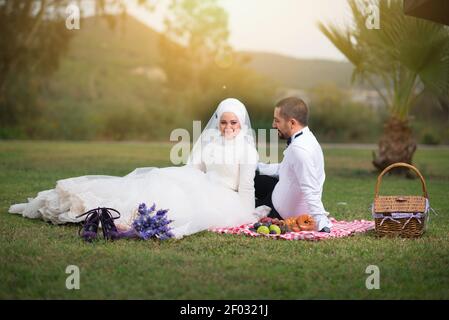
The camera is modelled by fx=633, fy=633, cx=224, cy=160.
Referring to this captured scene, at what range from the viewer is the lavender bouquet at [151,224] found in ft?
18.6

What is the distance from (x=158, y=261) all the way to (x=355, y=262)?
1580 millimetres

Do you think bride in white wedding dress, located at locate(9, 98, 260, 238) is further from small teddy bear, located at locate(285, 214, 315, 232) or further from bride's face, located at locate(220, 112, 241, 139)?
small teddy bear, located at locate(285, 214, 315, 232)

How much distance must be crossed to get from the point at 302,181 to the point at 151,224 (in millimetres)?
1539

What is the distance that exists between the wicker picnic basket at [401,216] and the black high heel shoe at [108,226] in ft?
8.10

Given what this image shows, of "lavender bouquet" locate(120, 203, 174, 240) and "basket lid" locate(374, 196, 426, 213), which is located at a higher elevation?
"basket lid" locate(374, 196, 426, 213)

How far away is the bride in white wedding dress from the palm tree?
5.76m

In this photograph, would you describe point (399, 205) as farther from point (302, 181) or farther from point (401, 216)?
point (302, 181)

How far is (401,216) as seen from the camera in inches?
236

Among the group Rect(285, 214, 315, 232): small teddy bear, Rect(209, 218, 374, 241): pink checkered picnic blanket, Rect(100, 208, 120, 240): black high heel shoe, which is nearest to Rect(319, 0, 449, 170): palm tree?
Rect(209, 218, 374, 241): pink checkered picnic blanket

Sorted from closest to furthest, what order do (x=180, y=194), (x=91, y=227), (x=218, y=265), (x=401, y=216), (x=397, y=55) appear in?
(x=218, y=265)
(x=91, y=227)
(x=401, y=216)
(x=180, y=194)
(x=397, y=55)

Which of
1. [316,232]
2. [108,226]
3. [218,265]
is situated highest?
[108,226]

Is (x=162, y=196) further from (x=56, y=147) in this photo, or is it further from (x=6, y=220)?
(x=56, y=147)

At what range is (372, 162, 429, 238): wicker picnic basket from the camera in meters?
6.02

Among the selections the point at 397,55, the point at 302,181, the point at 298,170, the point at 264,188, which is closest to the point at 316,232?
the point at 302,181
